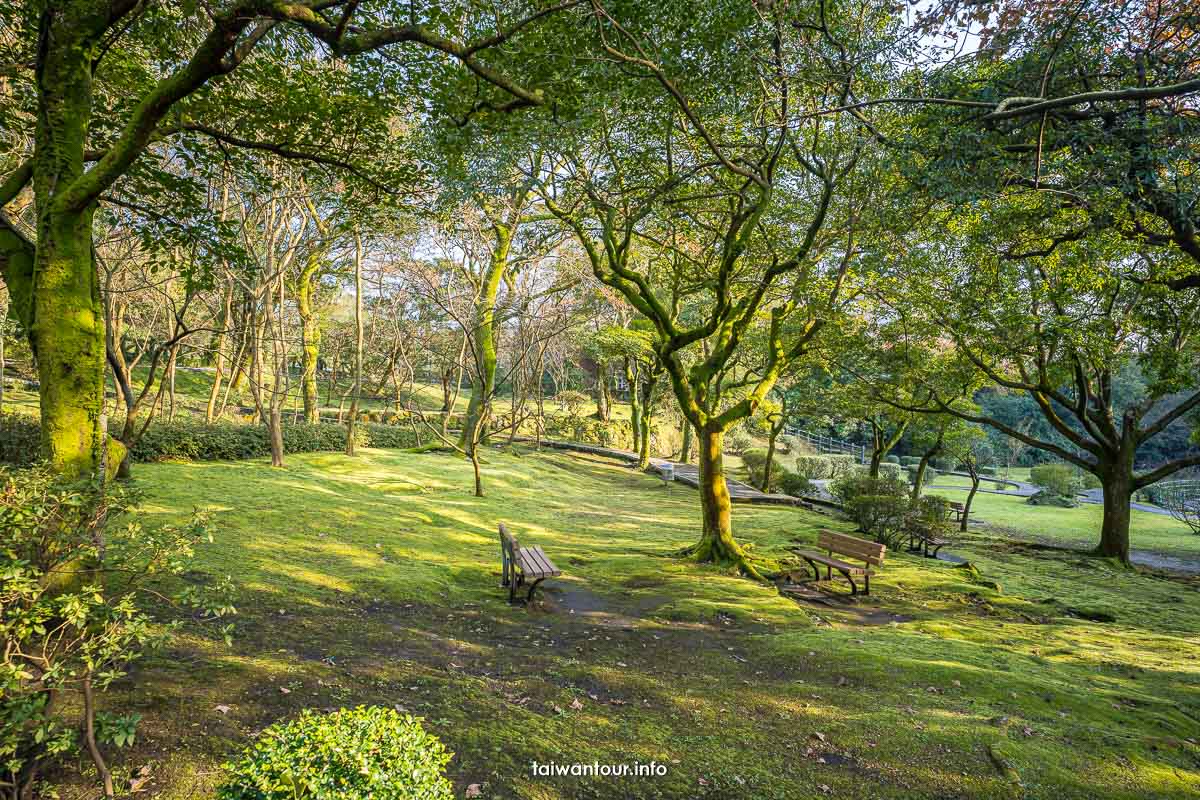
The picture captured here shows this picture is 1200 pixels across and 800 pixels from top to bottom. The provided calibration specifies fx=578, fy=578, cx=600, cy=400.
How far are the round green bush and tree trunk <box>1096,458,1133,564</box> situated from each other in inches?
718

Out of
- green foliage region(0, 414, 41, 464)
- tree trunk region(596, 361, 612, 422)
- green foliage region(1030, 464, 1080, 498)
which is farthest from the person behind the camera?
tree trunk region(596, 361, 612, 422)

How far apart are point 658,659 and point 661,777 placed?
234 centimetres

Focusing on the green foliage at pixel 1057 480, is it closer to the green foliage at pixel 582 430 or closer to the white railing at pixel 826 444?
the white railing at pixel 826 444

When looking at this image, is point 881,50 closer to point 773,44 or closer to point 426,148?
point 773,44

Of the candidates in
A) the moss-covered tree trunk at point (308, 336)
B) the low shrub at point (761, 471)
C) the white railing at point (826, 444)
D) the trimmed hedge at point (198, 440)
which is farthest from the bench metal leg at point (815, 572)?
the white railing at point (826, 444)

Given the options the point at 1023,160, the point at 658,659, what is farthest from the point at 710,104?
the point at 658,659

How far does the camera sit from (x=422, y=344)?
25891 millimetres

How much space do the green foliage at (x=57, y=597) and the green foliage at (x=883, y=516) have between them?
15.1 m

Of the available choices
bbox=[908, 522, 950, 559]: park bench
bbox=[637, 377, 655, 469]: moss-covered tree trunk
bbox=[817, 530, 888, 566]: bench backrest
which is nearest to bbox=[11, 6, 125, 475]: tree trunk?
bbox=[817, 530, 888, 566]: bench backrest

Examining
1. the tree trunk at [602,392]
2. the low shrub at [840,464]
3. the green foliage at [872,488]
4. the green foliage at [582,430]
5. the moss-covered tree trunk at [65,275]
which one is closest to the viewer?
the moss-covered tree trunk at [65,275]

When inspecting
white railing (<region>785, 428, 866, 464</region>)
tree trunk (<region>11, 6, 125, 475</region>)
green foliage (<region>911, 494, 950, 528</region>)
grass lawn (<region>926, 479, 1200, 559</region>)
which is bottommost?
grass lawn (<region>926, 479, 1200, 559</region>)

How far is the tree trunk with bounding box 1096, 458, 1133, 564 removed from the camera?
571 inches

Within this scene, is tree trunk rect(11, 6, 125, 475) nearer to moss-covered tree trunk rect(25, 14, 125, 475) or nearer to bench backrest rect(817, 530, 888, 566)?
moss-covered tree trunk rect(25, 14, 125, 475)

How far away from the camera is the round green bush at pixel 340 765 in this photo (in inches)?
92.3
